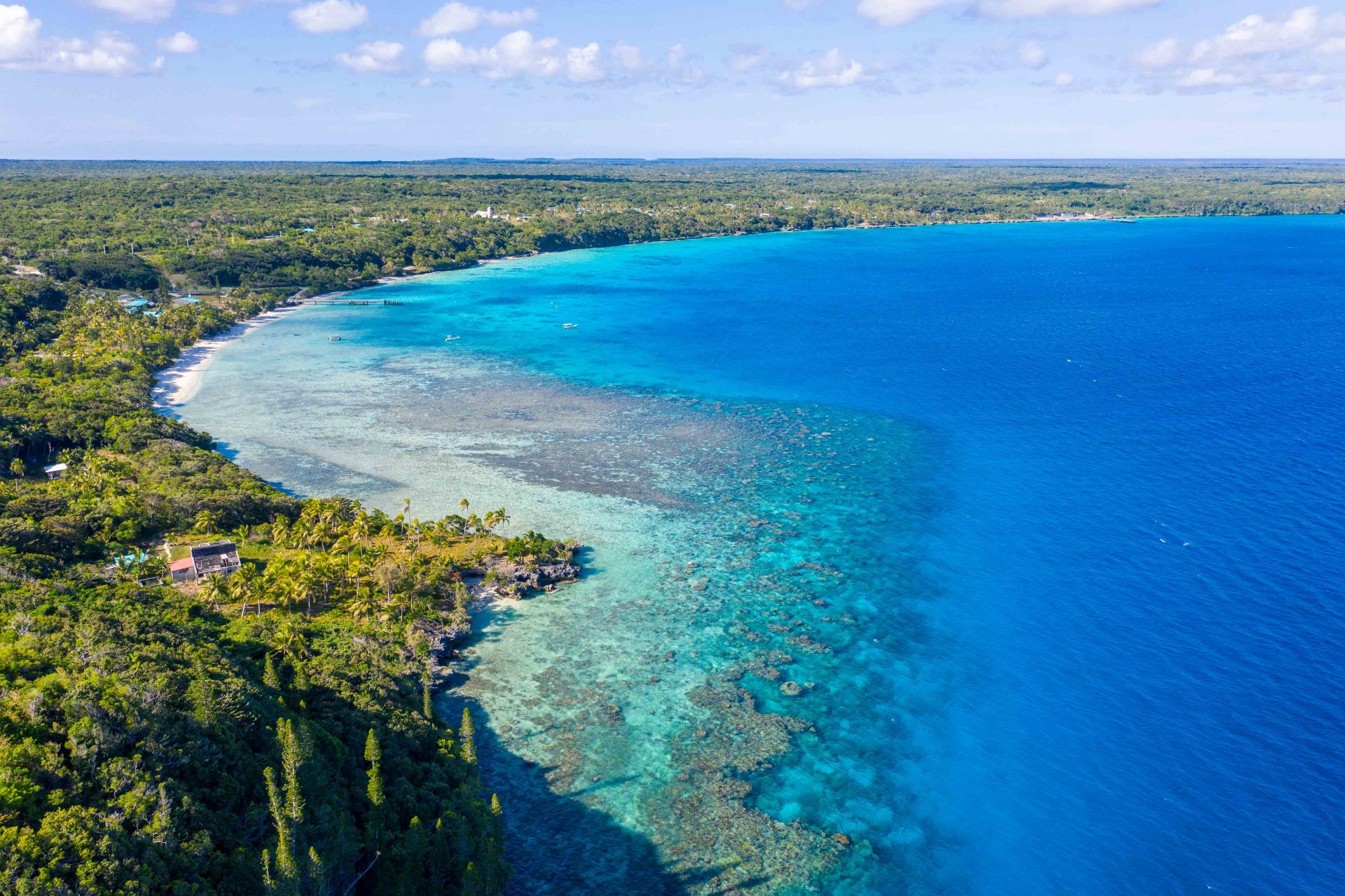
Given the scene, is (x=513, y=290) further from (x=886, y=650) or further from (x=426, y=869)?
(x=426, y=869)

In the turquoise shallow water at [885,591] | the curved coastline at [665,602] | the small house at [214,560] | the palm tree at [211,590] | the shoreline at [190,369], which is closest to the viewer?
the turquoise shallow water at [885,591]

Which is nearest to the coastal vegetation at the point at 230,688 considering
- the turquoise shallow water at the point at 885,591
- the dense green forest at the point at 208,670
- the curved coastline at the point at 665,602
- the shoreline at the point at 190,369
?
the dense green forest at the point at 208,670

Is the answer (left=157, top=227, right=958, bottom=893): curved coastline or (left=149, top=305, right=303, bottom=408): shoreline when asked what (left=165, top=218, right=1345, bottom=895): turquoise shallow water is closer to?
(left=157, top=227, right=958, bottom=893): curved coastline

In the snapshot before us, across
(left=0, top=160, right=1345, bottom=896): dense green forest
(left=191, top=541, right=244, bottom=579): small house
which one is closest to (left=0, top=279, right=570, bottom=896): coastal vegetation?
(left=0, top=160, right=1345, bottom=896): dense green forest

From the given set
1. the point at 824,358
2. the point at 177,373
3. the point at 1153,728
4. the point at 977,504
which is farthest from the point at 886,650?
the point at 177,373

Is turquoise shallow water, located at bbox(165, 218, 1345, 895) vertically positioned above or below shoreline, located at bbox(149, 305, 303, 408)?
below

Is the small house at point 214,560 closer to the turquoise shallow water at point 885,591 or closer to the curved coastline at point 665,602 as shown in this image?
the turquoise shallow water at point 885,591
